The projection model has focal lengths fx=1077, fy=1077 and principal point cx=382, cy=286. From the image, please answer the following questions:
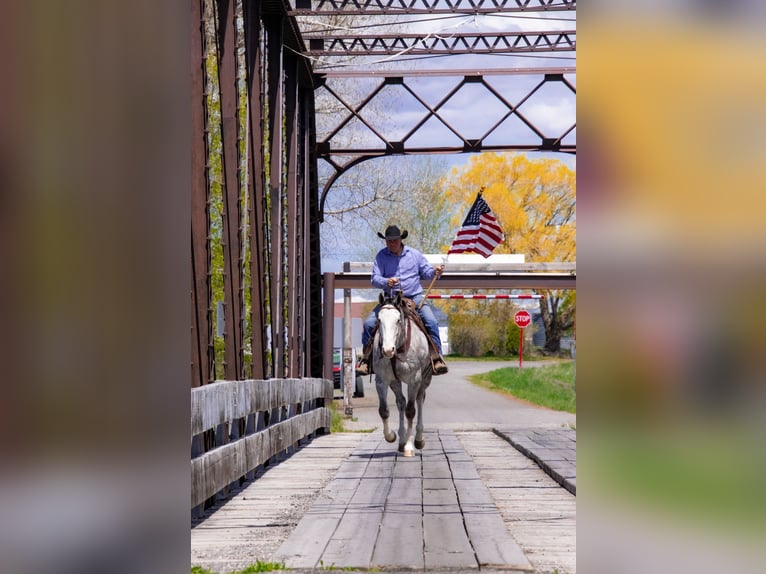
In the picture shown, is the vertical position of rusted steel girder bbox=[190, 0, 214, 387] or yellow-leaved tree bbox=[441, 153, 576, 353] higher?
yellow-leaved tree bbox=[441, 153, 576, 353]

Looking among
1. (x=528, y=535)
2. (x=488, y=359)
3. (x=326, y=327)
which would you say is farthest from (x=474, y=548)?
(x=488, y=359)

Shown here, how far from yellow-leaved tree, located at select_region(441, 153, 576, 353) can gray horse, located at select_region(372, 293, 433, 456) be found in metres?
48.0

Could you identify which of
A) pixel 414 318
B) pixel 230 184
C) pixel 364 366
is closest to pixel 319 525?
pixel 230 184

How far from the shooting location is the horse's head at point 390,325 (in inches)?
447

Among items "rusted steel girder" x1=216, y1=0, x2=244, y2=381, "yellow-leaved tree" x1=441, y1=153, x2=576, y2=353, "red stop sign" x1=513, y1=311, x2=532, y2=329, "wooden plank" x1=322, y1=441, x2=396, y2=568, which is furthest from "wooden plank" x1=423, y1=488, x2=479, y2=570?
"yellow-leaved tree" x1=441, y1=153, x2=576, y2=353

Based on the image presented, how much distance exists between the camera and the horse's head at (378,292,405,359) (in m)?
11.4

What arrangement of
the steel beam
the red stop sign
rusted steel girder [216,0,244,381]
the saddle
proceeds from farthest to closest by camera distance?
the red stop sign < the steel beam < the saddle < rusted steel girder [216,0,244,381]

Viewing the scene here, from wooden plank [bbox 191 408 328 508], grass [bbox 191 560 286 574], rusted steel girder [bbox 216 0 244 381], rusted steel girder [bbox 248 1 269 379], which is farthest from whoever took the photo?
rusted steel girder [bbox 248 1 269 379]

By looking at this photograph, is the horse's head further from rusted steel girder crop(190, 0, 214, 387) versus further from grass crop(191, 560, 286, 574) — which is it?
grass crop(191, 560, 286, 574)

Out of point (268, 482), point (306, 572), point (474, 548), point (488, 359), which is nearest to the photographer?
point (306, 572)
